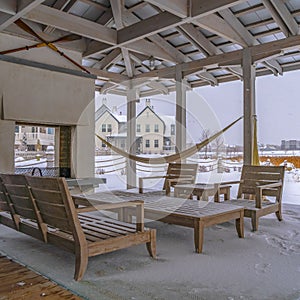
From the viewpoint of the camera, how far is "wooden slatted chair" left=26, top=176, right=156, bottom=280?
2.14m

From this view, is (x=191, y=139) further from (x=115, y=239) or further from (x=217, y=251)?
(x=115, y=239)

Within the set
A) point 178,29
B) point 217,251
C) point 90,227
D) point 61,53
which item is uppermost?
point 178,29

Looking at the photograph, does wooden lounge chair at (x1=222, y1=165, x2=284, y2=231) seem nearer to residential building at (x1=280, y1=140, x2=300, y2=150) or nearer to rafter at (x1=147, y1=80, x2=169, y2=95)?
residential building at (x1=280, y1=140, x2=300, y2=150)

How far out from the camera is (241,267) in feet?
7.94

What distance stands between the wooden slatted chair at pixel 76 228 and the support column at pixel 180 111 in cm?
347

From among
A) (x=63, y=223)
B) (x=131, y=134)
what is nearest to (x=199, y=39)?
(x=131, y=134)

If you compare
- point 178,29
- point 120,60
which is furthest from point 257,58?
point 120,60

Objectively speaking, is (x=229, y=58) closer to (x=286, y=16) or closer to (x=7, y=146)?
(x=286, y=16)

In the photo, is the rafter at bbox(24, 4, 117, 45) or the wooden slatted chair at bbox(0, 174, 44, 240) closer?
the wooden slatted chair at bbox(0, 174, 44, 240)

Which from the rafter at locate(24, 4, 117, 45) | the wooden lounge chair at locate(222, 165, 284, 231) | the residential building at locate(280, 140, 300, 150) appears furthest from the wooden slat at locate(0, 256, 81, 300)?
the residential building at locate(280, 140, 300, 150)

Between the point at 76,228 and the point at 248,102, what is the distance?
3.81 m

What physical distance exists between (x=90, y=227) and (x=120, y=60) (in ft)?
14.7

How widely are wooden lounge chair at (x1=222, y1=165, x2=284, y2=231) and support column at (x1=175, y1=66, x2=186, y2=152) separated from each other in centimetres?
180

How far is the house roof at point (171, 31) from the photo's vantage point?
13.2 feet
